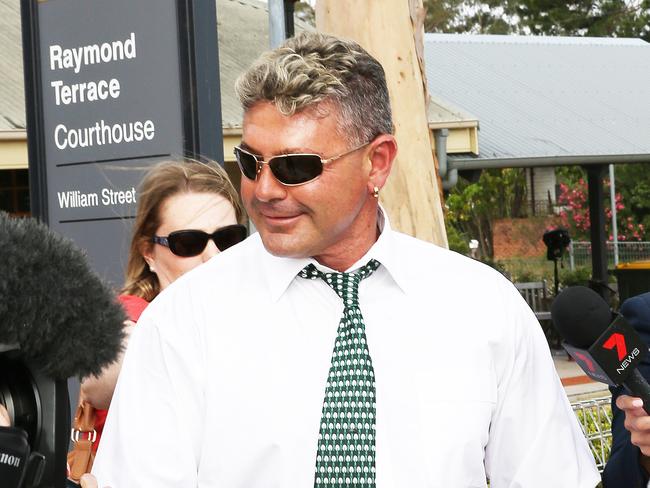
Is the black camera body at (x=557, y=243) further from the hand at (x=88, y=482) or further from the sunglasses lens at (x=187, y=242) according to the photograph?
the hand at (x=88, y=482)

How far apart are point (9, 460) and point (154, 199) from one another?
7.89ft

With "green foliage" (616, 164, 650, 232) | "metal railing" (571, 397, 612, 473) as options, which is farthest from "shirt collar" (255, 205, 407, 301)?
"green foliage" (616, 164, 650, 232)

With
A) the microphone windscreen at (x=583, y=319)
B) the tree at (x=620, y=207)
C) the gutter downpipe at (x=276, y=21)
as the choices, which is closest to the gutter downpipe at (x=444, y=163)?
the gutter downpipe at (x=276, y=21)

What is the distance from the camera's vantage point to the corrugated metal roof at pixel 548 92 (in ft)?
51.3

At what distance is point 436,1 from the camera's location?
166 ft

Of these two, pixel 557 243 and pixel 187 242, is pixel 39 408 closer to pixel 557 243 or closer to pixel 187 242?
pixel 187 242

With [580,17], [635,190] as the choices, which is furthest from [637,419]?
[580,17]

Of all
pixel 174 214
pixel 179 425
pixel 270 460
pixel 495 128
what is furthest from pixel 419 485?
pixel 495 128

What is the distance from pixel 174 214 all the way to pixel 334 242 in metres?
1.33

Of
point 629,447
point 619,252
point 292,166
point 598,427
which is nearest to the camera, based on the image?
point 292,166

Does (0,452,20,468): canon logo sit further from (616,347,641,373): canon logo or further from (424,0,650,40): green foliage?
(424,0,650,40): green foliage

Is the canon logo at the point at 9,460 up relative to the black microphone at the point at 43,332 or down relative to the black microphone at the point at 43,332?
down

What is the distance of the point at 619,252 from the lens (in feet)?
93.9

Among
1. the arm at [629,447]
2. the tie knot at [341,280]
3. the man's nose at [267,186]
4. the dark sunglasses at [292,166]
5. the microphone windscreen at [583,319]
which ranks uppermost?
the dark sunglasses at [292,166]
